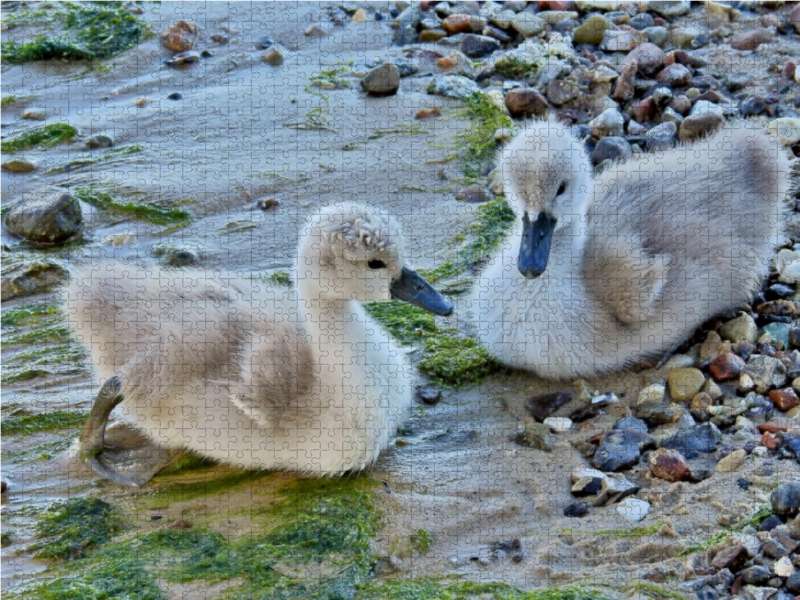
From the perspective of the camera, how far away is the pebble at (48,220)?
597 centimetres

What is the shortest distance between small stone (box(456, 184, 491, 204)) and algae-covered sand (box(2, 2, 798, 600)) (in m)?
0.07

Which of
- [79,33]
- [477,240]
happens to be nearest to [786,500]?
[477,240]

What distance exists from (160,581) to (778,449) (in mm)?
2401

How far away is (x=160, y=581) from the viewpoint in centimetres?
399

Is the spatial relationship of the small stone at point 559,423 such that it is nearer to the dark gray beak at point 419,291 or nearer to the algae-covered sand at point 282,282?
the algae-covered sand at point 282,282

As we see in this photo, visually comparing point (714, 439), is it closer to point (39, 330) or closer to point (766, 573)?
point (766, 573)

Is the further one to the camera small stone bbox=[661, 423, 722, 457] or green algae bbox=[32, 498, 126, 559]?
small stone bbox=[661, 423, 722, 457]

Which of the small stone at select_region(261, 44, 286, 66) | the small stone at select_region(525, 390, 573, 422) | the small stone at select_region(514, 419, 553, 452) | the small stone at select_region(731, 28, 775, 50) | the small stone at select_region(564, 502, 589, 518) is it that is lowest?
the small stone at select_region(525, 390, 573, 422)

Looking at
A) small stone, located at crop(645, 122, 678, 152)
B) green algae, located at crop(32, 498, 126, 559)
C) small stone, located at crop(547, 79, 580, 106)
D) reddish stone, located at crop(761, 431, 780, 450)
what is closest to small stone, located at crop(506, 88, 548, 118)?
small stone, located at crop(547, 79, 580, 106)

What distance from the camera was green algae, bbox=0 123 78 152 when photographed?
6762 mm

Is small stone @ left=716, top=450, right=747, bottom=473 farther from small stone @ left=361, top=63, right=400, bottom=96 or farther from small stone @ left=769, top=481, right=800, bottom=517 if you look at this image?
small stone @ left=361, top=63, right=400, bottom=96

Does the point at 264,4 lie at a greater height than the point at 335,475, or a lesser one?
greater

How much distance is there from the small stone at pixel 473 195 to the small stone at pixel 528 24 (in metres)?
1.78

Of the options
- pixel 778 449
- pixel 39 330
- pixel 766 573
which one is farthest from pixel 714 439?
pixel 39 330
